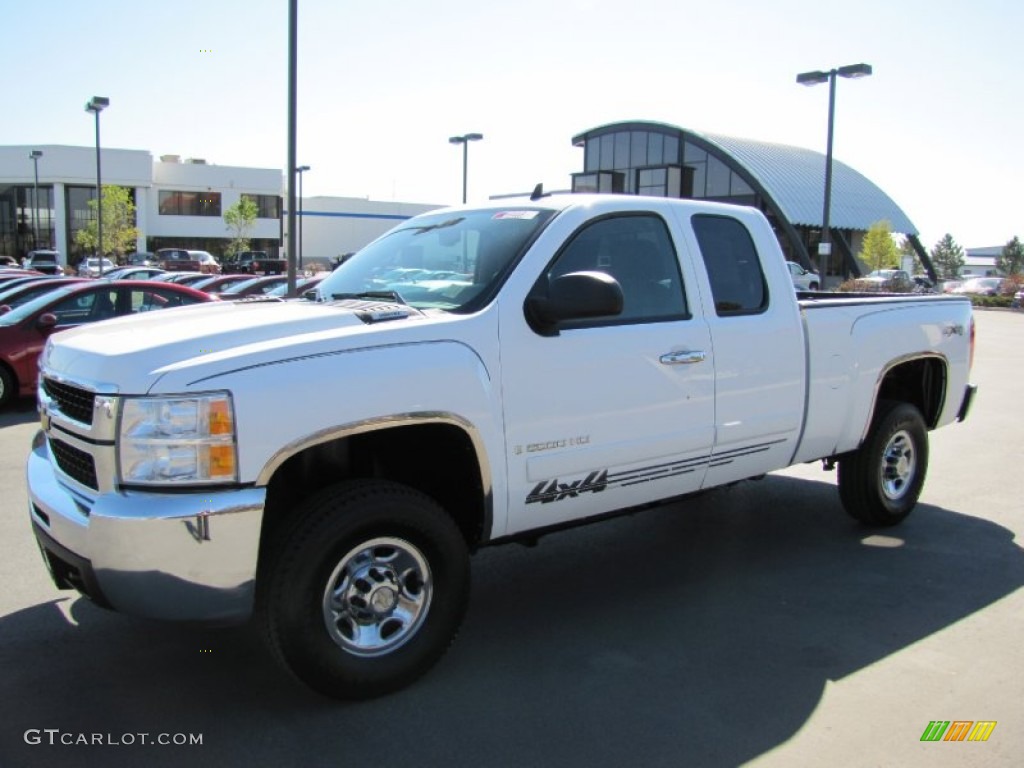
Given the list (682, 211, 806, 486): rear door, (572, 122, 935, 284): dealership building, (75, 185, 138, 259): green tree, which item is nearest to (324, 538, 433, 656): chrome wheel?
(682, 211, 806, 486): rear door

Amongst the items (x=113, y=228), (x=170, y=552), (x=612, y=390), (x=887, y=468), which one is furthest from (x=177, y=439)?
(x=113, y=228)

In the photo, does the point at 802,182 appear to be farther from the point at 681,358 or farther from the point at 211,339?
the point at 211,339

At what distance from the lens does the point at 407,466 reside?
12.9 ft

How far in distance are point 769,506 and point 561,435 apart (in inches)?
132

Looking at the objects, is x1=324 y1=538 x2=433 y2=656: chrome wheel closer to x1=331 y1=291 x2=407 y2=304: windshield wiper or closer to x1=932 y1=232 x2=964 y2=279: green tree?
x1=331 y1=291 x2=407 y2=304: windshield wiper

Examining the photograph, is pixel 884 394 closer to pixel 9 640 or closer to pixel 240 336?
pixel 240 336

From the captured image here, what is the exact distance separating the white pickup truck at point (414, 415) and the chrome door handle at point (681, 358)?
2 cm

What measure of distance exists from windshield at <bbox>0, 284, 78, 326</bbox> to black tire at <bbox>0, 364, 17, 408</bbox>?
1.99ft

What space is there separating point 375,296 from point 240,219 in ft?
228

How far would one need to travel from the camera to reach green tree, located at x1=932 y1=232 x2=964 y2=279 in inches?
4567

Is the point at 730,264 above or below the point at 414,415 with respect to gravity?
above

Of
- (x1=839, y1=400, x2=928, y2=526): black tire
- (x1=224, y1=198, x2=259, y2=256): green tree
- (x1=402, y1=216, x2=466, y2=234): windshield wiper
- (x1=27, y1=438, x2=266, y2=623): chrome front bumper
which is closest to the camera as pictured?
(x1=27, y1=438, x2=266, y2=623): chrome front bumper

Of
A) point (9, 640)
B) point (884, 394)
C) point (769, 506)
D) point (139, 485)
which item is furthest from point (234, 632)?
point (884, 394)

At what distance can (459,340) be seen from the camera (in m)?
3.59
